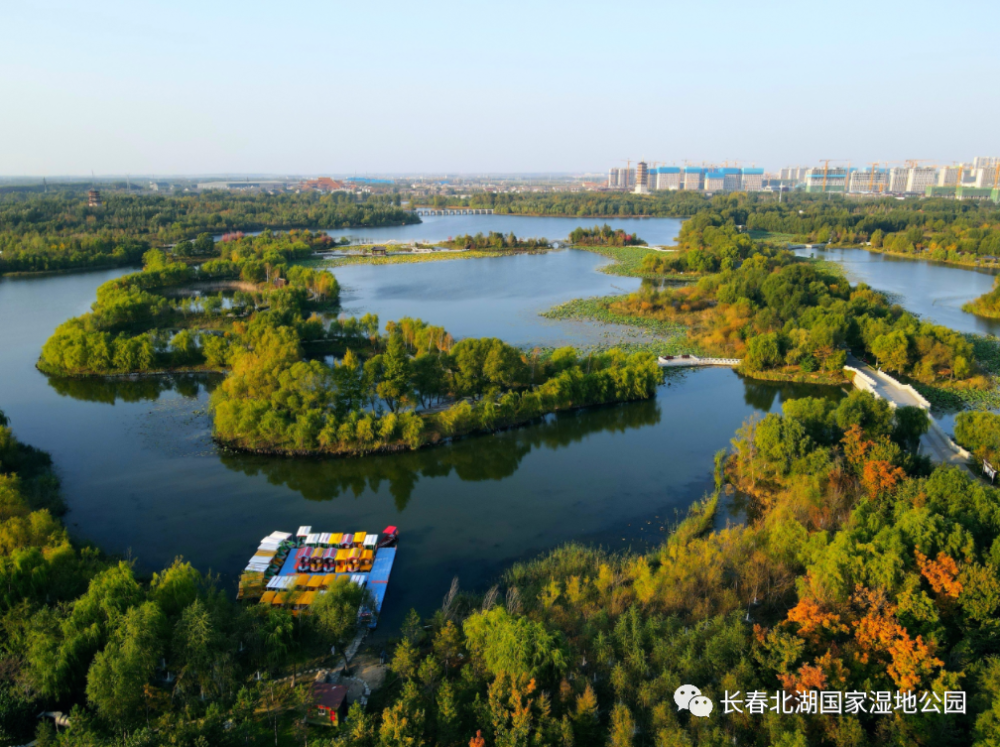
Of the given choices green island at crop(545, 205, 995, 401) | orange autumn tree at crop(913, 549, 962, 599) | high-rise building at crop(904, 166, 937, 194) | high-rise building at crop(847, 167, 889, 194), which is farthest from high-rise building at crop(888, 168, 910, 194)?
orange autumn tree at crop(913, 549, 962, 599)

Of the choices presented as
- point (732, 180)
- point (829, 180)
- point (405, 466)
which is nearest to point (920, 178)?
point (829, 180)

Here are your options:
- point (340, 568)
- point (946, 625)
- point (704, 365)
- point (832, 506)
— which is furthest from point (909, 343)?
point (340, 568)

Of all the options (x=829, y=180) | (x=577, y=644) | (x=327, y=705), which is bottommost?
(x=327, y=705)

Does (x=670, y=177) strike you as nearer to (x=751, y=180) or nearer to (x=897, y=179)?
(x=751, y=180)

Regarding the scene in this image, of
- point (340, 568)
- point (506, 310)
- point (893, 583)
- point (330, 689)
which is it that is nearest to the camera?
point (330, 689)

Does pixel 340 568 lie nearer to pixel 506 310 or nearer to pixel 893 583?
pixel 893 583

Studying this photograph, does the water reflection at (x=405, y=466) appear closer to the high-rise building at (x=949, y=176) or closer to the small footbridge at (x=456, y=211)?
the small footbridge at (x=456, y=211)
